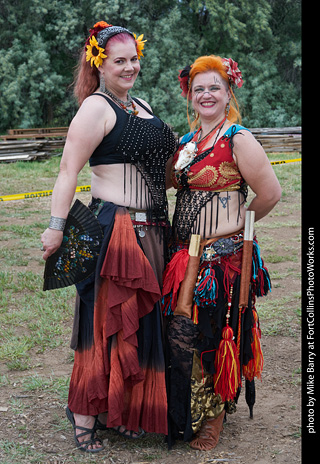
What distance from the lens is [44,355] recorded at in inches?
161

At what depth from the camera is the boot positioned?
9.55 ft

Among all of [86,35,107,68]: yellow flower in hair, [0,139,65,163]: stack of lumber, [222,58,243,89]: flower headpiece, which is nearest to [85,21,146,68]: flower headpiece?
[86,35,107,68]: yellow flower in hair

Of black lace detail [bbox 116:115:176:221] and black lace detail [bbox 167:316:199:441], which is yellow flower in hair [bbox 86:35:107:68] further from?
black lace detail [bbox 167:316:199:441]

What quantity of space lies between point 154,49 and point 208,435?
1659 centimetres

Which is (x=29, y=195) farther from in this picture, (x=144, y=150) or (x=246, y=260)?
(x=246, y=260)

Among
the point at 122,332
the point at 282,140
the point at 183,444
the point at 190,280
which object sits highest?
the point at 282,140

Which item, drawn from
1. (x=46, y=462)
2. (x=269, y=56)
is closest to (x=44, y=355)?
(x=46, y=462)

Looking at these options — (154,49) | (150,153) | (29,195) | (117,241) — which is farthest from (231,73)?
(154,49)

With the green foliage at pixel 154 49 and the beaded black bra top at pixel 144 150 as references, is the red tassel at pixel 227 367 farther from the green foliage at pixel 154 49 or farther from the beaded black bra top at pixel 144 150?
the green foliage at pixel 154 49

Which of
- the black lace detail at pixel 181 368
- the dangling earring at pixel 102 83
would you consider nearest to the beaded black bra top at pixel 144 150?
the dangling earring at pixel 102 83

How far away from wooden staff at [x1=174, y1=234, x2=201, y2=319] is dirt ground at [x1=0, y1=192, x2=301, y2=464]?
730 mm

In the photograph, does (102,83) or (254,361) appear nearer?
(102,83)

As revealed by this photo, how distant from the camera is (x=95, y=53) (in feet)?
9.08

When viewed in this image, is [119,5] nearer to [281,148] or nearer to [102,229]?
[281,148]
